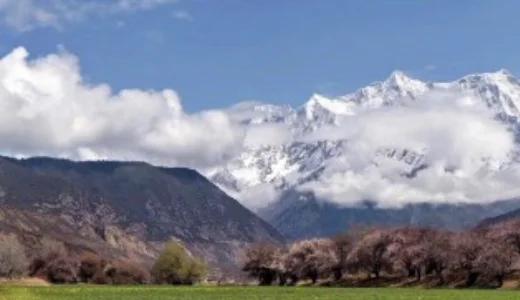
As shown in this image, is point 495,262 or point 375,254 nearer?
point 495,262

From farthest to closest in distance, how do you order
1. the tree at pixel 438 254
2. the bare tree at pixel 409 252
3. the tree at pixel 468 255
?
1. the bare tree at pixel 409 252
2. the tree at pixel 438 254
3. the tree at pixel 468 255

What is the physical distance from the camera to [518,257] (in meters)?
161

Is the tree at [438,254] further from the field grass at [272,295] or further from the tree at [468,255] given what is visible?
the field grass at [272,295]

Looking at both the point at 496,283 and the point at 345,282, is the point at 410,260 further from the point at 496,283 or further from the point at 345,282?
the point at 496,283

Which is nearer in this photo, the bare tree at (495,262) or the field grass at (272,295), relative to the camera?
the field grass at (272,295)

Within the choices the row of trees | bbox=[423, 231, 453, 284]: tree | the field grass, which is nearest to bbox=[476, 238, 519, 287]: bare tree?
the row of trees

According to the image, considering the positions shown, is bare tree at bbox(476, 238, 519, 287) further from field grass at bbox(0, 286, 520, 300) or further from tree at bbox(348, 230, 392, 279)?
tree at bbox(348, 230, 392, 279)

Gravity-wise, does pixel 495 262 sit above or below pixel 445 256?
below

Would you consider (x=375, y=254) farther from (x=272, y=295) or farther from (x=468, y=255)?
(x=272, y=295)

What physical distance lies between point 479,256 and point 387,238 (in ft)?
148

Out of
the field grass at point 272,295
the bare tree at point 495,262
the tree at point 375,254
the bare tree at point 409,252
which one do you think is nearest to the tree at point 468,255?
the bare tree at point 495,262

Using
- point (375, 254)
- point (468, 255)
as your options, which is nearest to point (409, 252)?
point (375, 254)

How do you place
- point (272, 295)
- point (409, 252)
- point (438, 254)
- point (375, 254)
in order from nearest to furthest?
point (272, 295) → point (438, 254) → point (409, 252) → point (375, 254)

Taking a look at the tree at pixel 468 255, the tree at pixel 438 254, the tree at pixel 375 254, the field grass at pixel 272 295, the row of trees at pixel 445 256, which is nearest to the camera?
the field grass at pixel 272 295
